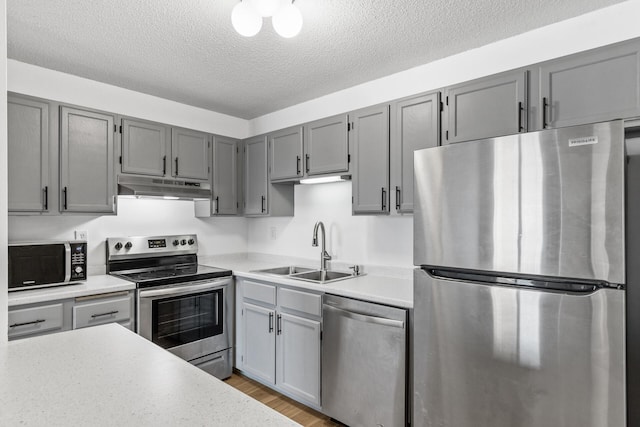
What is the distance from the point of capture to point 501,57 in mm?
2256

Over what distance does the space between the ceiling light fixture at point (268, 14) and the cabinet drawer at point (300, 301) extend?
64.3 inches

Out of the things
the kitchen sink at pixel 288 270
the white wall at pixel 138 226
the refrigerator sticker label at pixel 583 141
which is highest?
the refrigerator sticker label at pixel 583 141

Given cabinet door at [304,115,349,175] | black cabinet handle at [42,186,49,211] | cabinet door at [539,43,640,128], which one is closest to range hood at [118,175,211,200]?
black cabinet handle at [42,186,49,211]

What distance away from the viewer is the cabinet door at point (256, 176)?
341 cm

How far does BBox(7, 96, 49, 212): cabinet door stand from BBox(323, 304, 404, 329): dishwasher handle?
2.04 metres

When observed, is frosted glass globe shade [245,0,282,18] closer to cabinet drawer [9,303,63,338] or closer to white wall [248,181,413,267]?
white wall [248,181,413,267]

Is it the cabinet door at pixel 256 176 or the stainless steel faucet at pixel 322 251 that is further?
the cabinet door at pixel 256 176

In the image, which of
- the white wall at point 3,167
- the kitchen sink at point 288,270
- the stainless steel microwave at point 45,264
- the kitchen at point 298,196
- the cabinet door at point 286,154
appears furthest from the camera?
the kitchen sink at point 288,270

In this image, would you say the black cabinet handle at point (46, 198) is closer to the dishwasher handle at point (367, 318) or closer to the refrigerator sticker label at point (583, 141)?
the dishwasher handle at point (367, 318)

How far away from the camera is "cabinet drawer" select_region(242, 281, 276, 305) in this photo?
9.09 ft

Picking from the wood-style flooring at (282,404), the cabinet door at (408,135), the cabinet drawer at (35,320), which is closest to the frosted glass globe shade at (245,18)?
the cabinet door at (408,135)

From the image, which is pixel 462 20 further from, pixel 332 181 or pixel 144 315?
pixel 144 315

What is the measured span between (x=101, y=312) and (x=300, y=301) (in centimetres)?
Result: 132

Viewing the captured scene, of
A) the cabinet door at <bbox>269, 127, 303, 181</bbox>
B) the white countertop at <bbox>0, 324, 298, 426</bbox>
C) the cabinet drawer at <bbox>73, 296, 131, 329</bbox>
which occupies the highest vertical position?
the cabinet door at <bbox>269, 127, 303, 181</bbox>
